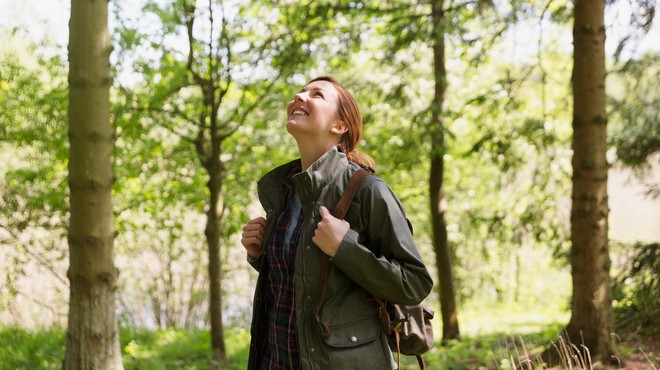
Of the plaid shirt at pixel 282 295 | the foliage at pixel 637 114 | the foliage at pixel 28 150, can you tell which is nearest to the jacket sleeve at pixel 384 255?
the plaid shirt at pixel 282 295

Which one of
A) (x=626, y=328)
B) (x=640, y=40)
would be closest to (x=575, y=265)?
(x=626, y=328)

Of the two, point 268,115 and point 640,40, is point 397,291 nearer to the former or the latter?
point 640,40

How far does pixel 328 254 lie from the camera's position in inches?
84.3

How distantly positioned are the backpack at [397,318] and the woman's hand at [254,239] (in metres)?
0.40

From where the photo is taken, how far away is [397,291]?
2121 mm

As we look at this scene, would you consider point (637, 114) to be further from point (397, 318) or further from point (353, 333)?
point (353, 333)

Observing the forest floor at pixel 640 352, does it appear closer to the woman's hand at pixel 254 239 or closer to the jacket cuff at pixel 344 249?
the woman's hand at pixel 254 239

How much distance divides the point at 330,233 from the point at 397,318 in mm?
407

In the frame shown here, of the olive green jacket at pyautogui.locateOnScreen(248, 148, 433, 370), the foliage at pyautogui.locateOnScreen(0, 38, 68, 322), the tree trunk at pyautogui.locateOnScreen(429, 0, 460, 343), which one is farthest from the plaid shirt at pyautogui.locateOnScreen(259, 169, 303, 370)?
the tree trunk at pyautogui.locateOnScreen(429, 0, 460, 343)

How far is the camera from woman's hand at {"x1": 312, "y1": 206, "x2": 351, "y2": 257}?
6.93 feet

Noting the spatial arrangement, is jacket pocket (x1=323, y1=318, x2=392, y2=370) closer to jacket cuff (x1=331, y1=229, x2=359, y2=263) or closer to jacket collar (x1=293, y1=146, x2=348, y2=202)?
jacket cuff (x1=331, y1=229, x2=359, y2=263)

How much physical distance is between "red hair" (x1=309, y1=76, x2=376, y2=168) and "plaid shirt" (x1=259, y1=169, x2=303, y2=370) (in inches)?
10.4

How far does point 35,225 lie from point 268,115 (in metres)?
3.55

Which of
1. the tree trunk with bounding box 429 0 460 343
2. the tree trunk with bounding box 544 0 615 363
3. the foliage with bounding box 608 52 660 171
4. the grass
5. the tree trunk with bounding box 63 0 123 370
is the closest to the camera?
the tree trunk with bounding box 63 0 123 370
